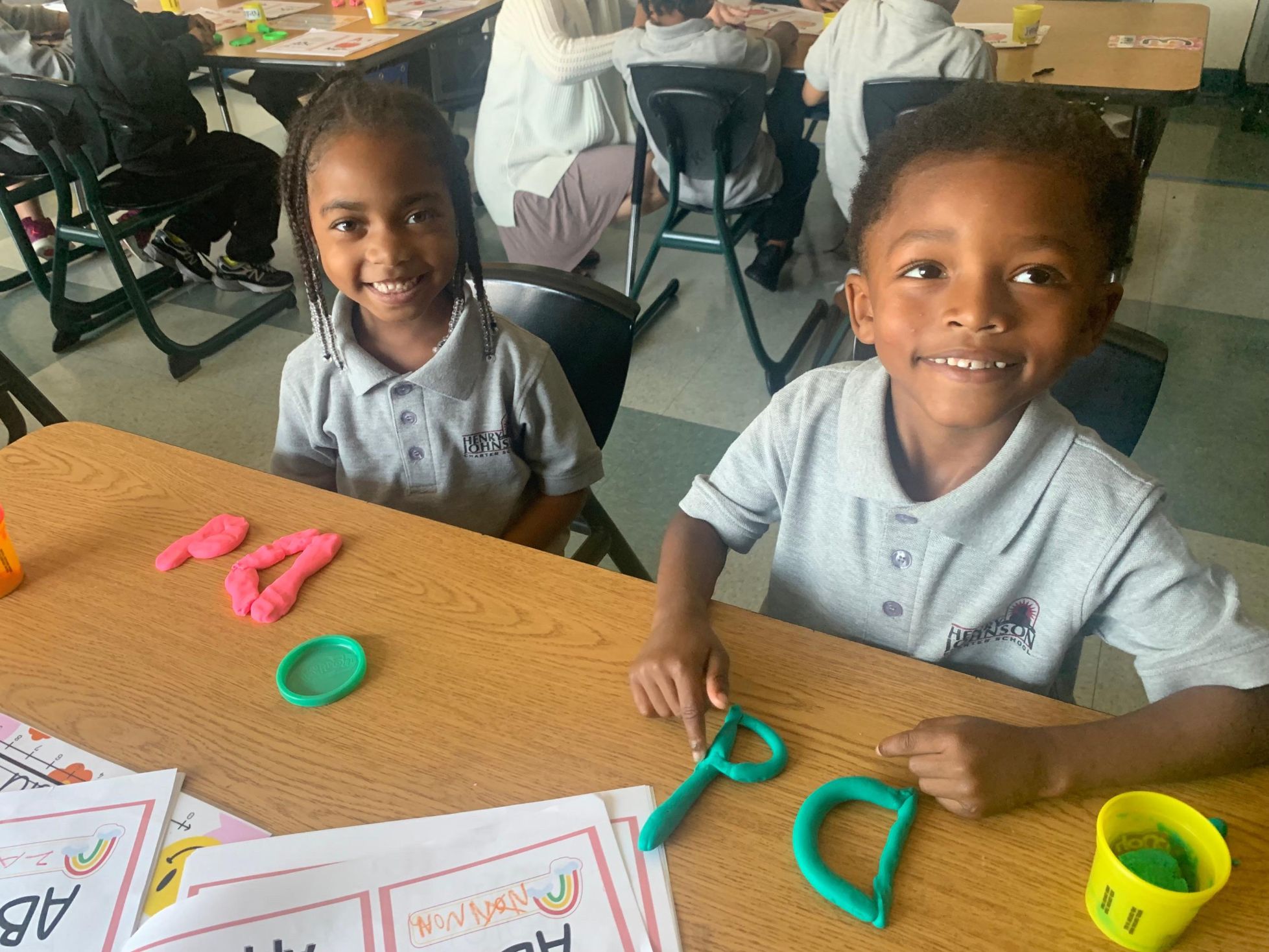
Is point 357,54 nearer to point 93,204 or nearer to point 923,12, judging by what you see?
point 93,204

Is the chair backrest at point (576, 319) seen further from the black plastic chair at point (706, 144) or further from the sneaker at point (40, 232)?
the sneaker at point (40, 232)

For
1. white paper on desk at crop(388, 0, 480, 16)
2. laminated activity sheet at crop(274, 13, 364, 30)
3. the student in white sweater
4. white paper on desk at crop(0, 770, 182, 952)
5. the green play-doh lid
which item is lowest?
the student in white sweater

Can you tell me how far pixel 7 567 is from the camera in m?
0.84

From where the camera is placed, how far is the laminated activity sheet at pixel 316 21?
304 centimetres

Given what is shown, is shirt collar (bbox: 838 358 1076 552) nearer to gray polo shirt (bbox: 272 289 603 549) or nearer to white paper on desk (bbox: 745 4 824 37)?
gray polo shirt (bbox: 272 289 603 549)

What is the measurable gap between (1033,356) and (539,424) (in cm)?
62

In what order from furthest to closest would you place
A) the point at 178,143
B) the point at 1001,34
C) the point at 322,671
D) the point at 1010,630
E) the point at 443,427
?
the point at 178,143 → the point at 1001,34 → the point at 443,427 → the point at 1010,630 → the point at 322,671

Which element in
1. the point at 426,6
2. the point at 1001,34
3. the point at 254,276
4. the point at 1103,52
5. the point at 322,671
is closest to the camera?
the point at 322,671

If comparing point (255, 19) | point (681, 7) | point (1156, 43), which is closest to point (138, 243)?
point (255, 19)

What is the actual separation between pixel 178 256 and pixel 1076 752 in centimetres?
324

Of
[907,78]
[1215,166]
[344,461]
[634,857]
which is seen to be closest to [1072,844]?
[634,857]

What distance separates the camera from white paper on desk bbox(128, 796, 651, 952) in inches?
22.1

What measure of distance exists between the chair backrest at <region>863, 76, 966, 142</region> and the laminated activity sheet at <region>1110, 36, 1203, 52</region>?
807mm

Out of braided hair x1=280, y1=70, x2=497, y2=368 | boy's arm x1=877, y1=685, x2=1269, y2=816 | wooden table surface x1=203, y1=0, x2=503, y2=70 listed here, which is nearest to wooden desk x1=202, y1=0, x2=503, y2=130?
wooden table surface x1=203, y1=0, x2=503, y2=70
